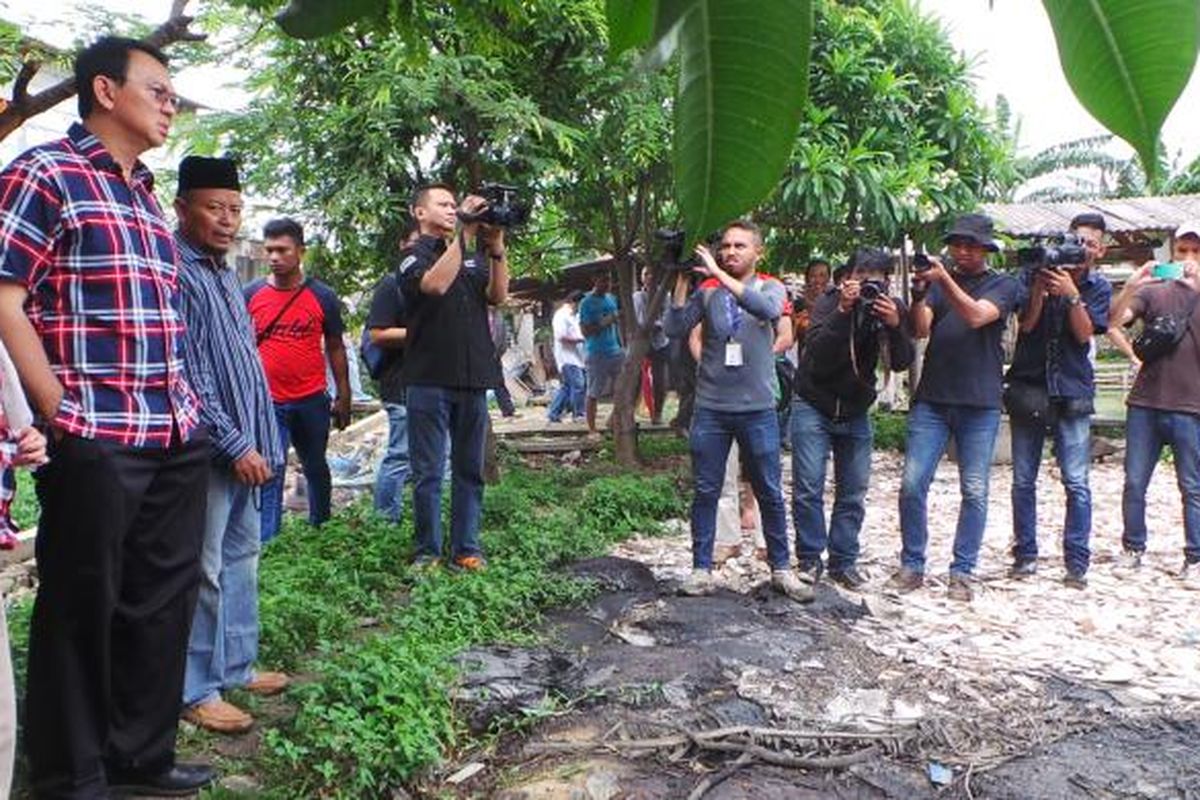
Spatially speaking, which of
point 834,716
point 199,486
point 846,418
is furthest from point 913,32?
point 199,486

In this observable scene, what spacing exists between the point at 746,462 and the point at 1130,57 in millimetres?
3650

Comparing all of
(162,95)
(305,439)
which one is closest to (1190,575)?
(305,439)

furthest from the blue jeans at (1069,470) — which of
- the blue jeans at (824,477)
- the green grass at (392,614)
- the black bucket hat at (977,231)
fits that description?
the green grass at (392,614)

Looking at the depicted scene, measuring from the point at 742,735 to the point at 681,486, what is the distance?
12.1 ft

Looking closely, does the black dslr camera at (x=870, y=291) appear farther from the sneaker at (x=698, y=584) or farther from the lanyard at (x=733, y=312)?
the sneaker at (x=698, y=584)

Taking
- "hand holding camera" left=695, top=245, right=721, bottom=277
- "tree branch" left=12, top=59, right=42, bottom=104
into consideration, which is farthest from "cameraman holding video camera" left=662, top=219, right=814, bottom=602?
"tree branch" left=12, top=59, right=42, bottom=104

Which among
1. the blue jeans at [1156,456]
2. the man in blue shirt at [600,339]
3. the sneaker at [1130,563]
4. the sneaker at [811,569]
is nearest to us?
the sneaker at [811,569]

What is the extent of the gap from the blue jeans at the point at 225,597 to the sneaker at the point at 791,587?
6.48 ft

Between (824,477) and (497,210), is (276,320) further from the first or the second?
(824,477)

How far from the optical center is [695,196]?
507 mm

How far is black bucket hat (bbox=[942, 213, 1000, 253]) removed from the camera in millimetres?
4002

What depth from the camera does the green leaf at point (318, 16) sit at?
72cm

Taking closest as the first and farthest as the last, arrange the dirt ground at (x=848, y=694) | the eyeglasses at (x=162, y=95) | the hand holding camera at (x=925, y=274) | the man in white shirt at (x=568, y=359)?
the eyeglasses at (x=162, y=95), the dirt ground at (x=848, y=694), the hand holding camera at (x=925, y=274), the man in white shirt at (x=568, y=359)

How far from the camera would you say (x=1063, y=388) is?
4.25 m
